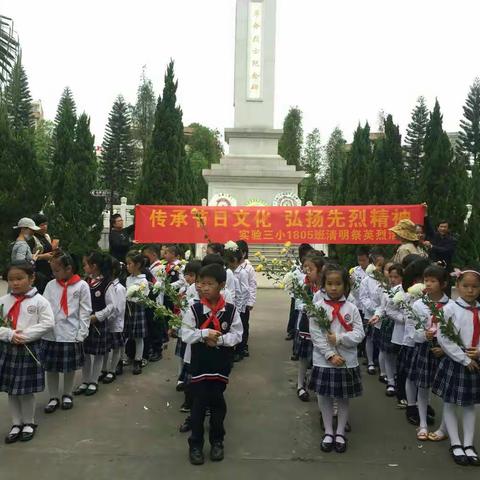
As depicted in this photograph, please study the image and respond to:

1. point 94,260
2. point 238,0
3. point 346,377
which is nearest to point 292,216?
point 94,260

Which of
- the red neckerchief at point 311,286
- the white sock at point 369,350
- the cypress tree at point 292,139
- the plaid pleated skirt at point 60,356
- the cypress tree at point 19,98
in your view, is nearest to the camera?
the plaid pleated skirt at point 60,356

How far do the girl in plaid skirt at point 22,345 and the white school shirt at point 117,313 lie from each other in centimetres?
113

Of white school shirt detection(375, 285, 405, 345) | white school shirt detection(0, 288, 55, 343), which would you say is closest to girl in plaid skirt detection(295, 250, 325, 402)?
white school shirt detection(375, 285, 405, 345)

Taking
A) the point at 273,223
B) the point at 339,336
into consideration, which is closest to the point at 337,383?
the point at 339,336

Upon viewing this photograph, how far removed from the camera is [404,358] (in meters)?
3.92

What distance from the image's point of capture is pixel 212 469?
2930mm

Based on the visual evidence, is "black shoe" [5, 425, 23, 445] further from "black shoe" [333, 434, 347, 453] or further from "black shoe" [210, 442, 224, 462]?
"black shoe" [333, 434, 347, 453]

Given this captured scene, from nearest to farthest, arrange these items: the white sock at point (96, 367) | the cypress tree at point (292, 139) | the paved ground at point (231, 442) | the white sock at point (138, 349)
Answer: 1. the paved ground at point (231, 442)
2. the white sock at point (96, 367)
3. the white sock at point (138, 349)
4. the cypress tree at point (292, 139)

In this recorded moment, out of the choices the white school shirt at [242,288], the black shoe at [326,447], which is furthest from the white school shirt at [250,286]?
the black shoe at [326,447]

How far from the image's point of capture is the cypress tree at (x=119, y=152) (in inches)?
1252

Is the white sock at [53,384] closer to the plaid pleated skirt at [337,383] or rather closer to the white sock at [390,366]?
the plaid pleated skirt at [337,383]

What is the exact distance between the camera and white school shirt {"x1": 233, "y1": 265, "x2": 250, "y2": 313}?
553 cm

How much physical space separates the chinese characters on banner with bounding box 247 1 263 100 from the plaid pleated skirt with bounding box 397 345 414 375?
50.5 feet

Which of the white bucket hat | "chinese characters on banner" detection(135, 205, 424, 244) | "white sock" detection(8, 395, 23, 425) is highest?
"chinese characters on banner" detection(135, 205, 424, 244)
